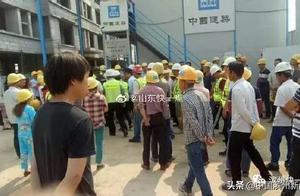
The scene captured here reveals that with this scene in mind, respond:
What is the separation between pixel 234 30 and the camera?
43.8 ft

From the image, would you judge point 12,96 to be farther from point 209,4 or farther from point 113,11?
point 209,4

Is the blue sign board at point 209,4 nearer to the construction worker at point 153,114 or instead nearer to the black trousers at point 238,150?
the construction worker at point 153,114

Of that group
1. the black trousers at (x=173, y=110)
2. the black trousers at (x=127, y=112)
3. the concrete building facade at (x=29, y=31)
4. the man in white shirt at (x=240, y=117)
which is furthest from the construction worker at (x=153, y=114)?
the concrete building facade at (x=29, y=31)

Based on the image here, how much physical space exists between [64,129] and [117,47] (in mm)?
10207

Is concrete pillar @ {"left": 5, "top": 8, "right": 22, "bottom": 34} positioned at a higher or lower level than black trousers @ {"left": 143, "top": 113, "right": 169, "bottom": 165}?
higher

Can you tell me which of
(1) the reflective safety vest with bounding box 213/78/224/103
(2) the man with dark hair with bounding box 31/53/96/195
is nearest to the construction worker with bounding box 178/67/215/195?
(2) the man with dark hair with bounding box 31/53/96/195

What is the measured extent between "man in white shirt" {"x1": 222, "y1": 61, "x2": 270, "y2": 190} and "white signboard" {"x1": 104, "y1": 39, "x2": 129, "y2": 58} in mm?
7524

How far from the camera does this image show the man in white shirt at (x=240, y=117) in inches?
179

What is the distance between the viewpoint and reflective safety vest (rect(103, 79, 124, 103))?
894 centimetres

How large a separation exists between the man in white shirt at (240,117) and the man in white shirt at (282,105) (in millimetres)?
604

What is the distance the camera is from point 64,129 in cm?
187

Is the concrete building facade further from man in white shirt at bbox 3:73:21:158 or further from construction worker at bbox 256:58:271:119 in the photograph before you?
man in white shirt at bbox 3:73:21:158

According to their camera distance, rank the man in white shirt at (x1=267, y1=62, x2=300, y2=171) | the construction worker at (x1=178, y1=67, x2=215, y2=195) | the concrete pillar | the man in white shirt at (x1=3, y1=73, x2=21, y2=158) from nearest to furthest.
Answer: the construction worker at (x1=178, y1=67, x2=215, y2=195)
the man in white shirt at (x1=267, y1=62, x2=300, y2=171)
the man in white shirt at (x1=3, y1=73, x2=21, y2=158)
the concrete pillar

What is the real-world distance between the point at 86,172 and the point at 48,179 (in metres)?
0.24
